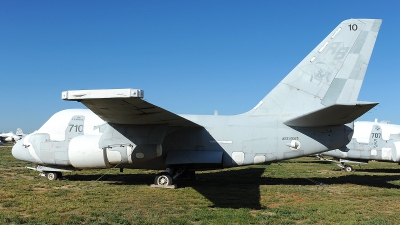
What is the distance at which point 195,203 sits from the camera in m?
10.2

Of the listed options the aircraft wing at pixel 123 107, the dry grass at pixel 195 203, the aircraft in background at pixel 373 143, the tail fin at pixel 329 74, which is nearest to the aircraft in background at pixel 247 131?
the tail fin at pixel 329 74

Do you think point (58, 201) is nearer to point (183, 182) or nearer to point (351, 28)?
point (183, 182)

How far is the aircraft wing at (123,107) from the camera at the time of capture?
7266 millimetres

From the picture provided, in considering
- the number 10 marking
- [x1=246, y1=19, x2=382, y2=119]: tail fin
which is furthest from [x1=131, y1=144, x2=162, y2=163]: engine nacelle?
the number 10 marking

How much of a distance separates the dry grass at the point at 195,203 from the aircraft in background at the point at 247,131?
1057 mm

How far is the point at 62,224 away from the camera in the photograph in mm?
7504

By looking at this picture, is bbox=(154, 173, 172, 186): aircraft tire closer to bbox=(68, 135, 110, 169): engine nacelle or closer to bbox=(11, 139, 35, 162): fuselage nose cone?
bbox=(68, 135, 110, 169): engine nacelle

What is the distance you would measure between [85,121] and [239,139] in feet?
20.2

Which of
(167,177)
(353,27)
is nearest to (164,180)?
(167,177)

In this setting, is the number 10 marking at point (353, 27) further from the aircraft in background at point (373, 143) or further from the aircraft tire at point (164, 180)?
the aircraft in background at point (373, 143)

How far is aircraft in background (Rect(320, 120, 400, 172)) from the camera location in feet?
73.3

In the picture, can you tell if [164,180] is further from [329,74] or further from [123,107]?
[329,74]

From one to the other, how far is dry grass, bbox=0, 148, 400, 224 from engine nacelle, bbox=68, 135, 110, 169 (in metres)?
0.91

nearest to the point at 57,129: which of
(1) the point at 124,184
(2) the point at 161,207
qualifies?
(1) the point at 124,184
